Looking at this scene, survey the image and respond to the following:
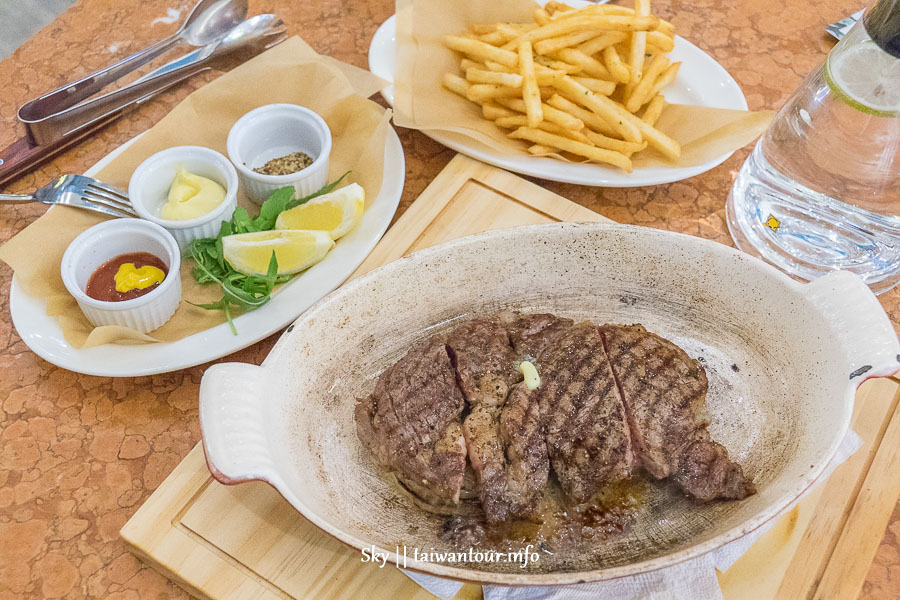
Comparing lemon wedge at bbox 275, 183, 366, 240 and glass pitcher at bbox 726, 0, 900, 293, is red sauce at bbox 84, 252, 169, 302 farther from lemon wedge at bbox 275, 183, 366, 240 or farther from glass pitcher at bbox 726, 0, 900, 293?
glass pitcher at bbox 726, 0, 900, 293

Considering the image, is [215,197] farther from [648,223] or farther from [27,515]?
[648,223]

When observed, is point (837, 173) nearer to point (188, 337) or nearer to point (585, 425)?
point (585, 425)

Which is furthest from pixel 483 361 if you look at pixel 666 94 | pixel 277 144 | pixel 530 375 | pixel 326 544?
pixel 666 94

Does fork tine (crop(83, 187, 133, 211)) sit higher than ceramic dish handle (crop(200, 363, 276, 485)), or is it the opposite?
ceramic dish handle (crop(200, 363, 276, 485))

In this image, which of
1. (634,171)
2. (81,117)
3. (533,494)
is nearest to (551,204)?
(634,171)

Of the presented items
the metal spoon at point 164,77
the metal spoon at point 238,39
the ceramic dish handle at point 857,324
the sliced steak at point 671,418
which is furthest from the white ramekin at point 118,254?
the ceramic dish handle at point 857,324

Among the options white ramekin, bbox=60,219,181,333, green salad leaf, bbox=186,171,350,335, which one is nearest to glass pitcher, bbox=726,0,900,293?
green salad leaf, bbox=186,171,350,335
